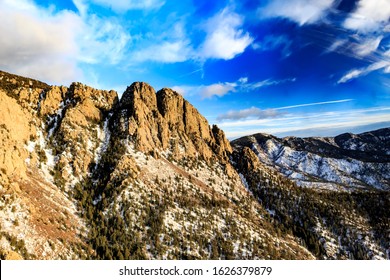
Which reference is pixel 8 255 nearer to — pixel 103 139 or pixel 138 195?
pixel 138 195

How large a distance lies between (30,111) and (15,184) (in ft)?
199

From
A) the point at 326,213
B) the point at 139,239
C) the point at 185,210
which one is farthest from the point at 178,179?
the point at 326,213

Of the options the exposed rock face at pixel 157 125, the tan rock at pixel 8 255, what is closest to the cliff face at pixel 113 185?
the tan rock at pixel 8 255

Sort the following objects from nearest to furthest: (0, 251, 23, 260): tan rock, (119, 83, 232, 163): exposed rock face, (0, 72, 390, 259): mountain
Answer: (0, 251, 23, 260): tan rock
(0, 72, 390, 259): mountain
(119, 83, 232, 163): exposed rock face

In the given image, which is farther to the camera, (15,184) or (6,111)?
(6,111)

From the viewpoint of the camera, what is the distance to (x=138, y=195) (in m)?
125

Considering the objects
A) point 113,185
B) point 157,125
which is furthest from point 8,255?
point 157,125

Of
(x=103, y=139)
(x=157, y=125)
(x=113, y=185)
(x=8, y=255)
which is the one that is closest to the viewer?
(x=8, y=255)

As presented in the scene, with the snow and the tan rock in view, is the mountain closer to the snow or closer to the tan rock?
the tan rock

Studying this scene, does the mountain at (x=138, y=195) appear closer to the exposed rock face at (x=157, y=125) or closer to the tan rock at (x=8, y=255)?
the tan rock at (x=8, y=255)

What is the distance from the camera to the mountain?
308ft

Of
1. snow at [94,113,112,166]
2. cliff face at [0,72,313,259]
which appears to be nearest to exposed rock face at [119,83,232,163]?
cliff face at [0,72,313,259]

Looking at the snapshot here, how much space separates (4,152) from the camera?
314 feet
